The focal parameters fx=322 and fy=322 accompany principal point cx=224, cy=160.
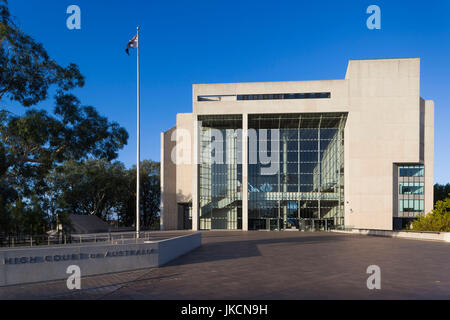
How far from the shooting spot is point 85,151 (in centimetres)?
1817

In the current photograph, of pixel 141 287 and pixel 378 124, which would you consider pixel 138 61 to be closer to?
pixel 141 287

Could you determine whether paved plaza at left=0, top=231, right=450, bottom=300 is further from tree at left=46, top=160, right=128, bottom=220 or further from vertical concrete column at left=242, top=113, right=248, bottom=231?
tree at left=46, top=160, right=128, bottom=220

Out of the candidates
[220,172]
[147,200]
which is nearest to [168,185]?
[220,172]

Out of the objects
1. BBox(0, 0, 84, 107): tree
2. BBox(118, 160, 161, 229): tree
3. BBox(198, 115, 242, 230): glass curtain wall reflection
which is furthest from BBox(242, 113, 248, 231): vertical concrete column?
BBox(0, 0, 84, 107): tree

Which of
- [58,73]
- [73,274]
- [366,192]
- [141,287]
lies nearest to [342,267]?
[141,287]

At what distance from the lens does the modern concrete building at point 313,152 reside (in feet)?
151

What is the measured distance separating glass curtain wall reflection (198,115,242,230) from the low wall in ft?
116

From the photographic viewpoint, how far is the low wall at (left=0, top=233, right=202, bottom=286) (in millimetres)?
9738

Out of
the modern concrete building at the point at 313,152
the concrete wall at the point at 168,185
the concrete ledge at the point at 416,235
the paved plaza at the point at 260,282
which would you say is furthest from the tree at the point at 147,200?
the paved plaza at the point at 260,282

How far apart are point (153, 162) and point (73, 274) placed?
192 ft

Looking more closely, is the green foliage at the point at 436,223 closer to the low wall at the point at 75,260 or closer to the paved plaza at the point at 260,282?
the paved plaza at the point at 260,282

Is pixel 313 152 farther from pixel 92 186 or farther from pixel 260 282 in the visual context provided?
pixel 260 282

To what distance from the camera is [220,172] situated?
5009cm

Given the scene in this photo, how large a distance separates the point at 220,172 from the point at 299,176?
12.1m
